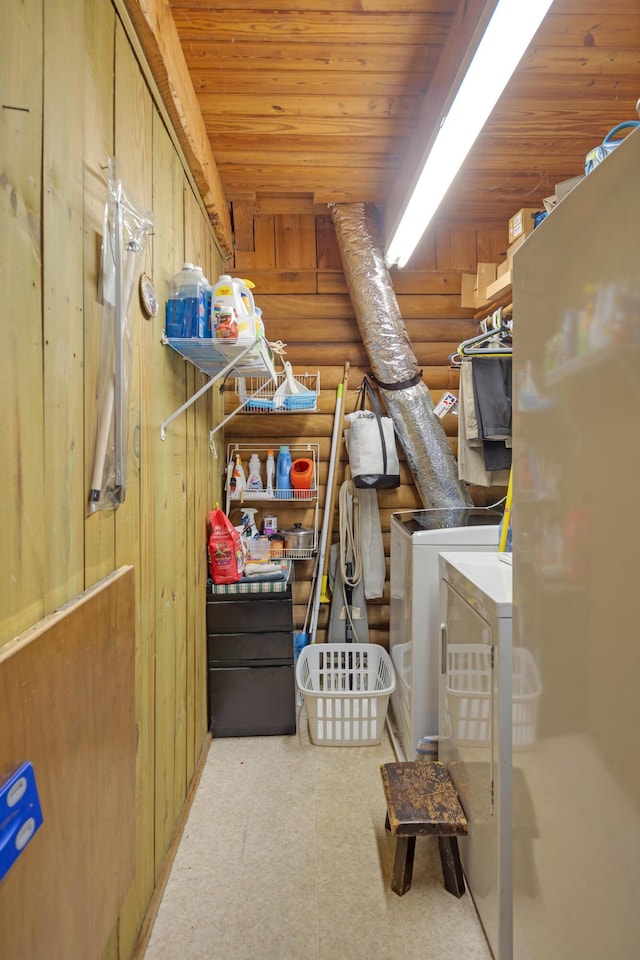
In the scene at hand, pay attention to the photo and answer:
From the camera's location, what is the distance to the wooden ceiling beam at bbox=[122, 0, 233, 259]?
4.68 feet

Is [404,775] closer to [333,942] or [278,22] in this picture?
[333,942]

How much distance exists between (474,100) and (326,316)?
156 cm

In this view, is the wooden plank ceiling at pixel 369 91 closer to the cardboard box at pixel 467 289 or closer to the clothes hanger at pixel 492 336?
the cardboard box at pixel 467 289

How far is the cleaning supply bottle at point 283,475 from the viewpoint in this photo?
9.71ft

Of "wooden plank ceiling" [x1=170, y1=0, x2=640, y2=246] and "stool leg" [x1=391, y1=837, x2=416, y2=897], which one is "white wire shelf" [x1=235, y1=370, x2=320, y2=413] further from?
"stool leg" [x1=391, y1=837, x2=416, y2=897]

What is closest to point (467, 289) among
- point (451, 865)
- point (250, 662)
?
point (250, 662)

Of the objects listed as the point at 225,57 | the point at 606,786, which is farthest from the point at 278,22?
the point at 606,786

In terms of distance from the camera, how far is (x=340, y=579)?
3.09 m

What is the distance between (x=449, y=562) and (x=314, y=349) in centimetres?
180

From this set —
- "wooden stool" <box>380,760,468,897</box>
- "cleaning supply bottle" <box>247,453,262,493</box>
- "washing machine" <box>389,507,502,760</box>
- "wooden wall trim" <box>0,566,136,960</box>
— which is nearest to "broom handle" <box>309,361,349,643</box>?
"cleaning supply bottle" <box>247,453,262,493</box>

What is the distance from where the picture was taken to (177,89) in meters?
1.72

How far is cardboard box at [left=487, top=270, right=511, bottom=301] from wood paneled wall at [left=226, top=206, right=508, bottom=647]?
0.51m

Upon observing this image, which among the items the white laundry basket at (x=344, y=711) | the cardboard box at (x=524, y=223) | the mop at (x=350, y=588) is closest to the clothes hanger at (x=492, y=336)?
the cardboard box at (x=524, y=223)

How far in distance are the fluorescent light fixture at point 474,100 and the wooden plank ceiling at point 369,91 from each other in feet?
0.52
